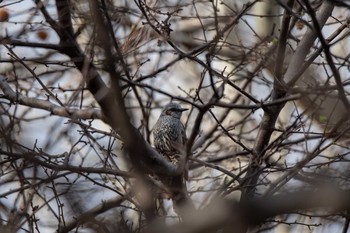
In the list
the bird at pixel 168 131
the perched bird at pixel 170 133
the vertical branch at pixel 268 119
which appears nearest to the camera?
the vertical branch at pixel 268 119

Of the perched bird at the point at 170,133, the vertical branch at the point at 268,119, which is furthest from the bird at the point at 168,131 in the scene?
the vertical branch at the point at 268,119

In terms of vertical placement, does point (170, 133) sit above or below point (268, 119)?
above

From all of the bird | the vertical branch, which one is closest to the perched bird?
the bird

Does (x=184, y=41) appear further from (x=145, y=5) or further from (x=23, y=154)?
(x=23, y=154)

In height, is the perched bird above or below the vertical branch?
above

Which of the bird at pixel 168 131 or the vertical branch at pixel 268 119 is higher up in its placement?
the bird at pixel 168 131

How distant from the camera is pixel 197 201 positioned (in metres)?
6.80

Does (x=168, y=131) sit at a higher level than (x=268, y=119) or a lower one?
higher

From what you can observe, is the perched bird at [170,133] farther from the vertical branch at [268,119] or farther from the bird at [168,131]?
the vertical branch at [268,119]

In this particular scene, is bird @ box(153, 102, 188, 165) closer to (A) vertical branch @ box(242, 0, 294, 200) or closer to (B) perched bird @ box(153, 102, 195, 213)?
(B) perched bird @ box(153, 102, 195, 213)

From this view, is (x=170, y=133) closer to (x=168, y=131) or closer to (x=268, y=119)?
(x=168, y=131)

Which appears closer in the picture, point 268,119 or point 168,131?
point 268,119

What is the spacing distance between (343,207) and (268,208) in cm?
26

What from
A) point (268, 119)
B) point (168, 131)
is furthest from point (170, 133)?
point (268, 119)
